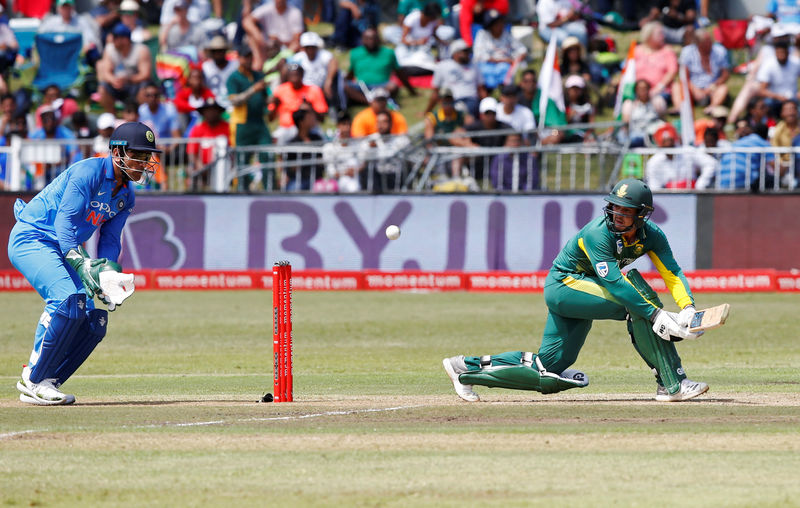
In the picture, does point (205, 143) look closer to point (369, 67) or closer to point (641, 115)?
point (369, 67)

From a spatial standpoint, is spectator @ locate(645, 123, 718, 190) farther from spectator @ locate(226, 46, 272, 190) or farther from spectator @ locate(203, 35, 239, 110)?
spectator @ locate(203, 35, 239, 110)

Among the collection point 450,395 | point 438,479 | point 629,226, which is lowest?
point 450,395

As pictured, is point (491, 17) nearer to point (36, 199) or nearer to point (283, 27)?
point (283, 27)

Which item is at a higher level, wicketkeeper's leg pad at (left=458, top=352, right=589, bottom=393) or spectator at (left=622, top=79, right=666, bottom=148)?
spectator at (left=622, top=79, right=666, bottom=148)

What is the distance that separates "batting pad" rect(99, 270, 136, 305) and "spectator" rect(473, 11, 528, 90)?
15.4 metres

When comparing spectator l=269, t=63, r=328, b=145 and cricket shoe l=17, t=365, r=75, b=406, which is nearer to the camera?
cricket shoe l=17, t=365, r=75, b=406

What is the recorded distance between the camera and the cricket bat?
8.63 metres

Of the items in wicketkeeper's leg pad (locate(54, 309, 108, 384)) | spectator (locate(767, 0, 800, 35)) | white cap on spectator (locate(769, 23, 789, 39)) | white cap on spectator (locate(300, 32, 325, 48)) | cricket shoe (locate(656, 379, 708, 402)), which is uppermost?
spectator (locate(767, 0, 800, 35))

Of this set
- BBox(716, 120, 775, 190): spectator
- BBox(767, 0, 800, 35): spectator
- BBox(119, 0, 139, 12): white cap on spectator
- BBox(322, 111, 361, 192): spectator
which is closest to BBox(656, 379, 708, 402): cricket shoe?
BBox(716, 120, 775, 190): spectator

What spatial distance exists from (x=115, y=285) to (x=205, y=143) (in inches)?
489

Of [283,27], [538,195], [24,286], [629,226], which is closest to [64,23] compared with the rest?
[283,27]

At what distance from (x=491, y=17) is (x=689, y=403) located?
15.7 metres

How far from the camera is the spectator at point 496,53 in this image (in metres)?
23.8

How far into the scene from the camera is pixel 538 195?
20000mm
